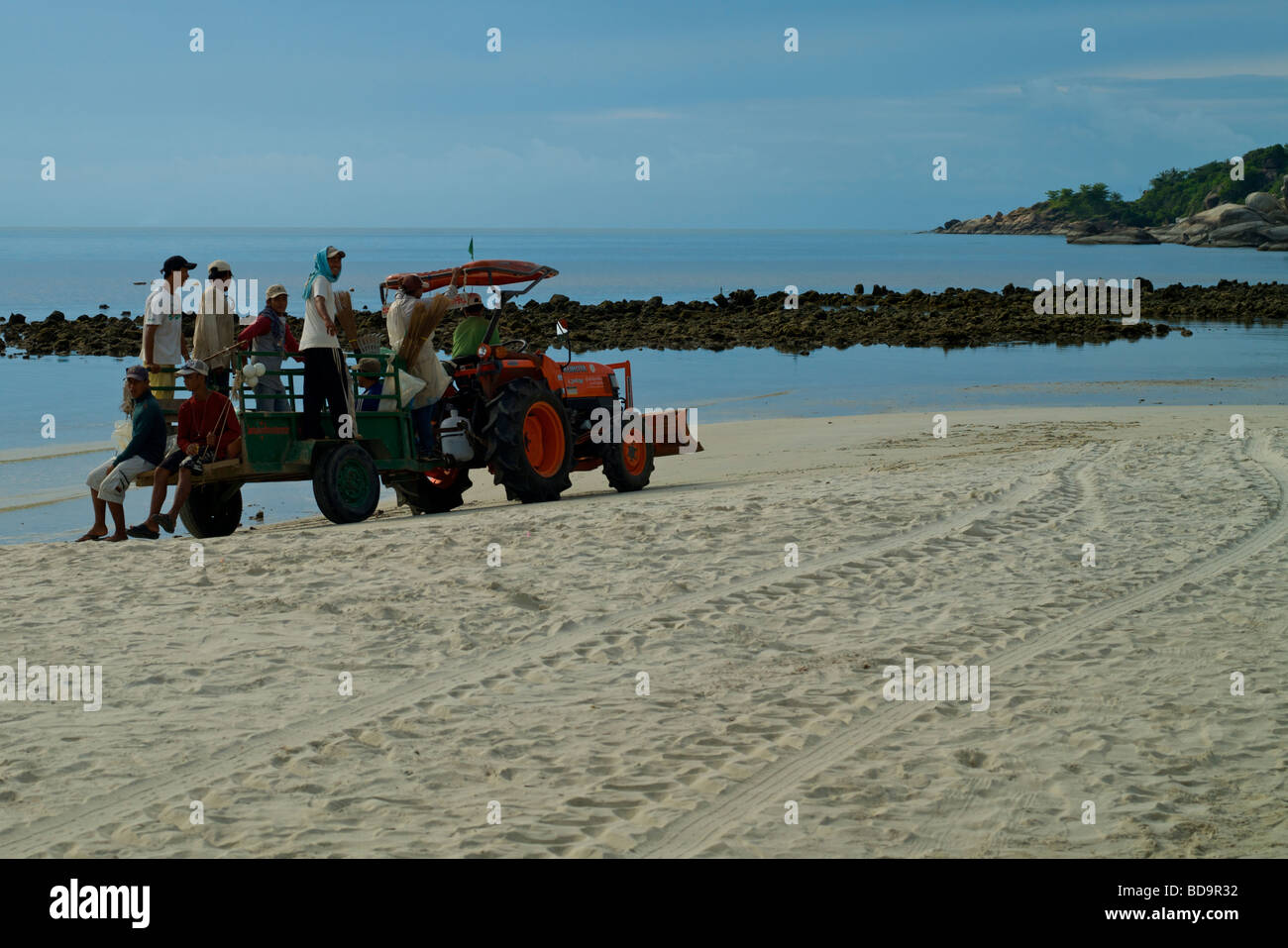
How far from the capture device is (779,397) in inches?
1003

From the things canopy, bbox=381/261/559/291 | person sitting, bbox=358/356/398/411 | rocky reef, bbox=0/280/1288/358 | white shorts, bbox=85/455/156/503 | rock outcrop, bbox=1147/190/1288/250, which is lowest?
white shorts, bbox=85/455/156/503

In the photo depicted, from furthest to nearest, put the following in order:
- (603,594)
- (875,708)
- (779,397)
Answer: (779,397)
(603,594)
(875,708)

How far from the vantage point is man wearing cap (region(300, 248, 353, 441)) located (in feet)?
34.0

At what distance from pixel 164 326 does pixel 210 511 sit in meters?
1.52

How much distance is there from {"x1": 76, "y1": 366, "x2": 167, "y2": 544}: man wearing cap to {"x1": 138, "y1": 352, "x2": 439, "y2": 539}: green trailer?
139 millimetres

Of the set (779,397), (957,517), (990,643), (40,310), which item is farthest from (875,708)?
(40,310)

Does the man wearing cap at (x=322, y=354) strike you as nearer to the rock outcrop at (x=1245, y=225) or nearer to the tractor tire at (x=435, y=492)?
the tractor tire at (x=435, y=492)

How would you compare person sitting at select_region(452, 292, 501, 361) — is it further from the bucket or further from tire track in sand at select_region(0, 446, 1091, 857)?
tire track in sand at select_region(0, 446, 1091, 857)

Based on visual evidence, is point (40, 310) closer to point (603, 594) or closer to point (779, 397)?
point (779, 397)

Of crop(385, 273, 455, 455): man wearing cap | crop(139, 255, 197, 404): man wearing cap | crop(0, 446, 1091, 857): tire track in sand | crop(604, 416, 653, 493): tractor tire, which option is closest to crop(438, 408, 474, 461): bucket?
crop(385, 273, 455, 455): man wearing cap

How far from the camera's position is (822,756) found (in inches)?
217

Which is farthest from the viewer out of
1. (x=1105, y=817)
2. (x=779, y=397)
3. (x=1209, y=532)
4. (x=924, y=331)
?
(x=924, y=331)

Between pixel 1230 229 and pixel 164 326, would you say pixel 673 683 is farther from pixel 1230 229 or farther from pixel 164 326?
pixel 1230 229
